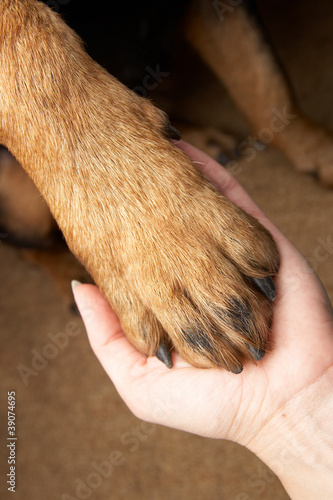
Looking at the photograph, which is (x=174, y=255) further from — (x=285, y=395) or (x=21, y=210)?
(x=21, y=210)

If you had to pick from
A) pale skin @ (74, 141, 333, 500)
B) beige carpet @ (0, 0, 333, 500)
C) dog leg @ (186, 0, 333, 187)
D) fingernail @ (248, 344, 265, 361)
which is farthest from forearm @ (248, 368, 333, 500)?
dog leg @ (186, 0, 333, 187)

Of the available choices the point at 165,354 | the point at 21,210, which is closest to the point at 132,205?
the point at 165,354

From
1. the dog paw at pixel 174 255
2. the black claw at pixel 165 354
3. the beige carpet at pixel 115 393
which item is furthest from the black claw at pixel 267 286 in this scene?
the beige carpet at pixel 115 393

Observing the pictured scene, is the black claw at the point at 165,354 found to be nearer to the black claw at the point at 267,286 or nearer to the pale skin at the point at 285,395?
the pale skin at the point at 285,395

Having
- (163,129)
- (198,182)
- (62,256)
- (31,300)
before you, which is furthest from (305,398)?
(31,300)

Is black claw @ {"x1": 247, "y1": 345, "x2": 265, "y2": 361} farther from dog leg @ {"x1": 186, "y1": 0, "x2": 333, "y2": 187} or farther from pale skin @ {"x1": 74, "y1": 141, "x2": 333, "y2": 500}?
dog leg @ {"x1": 186, "y1": 0, "x2": 333, "y2": 187}
